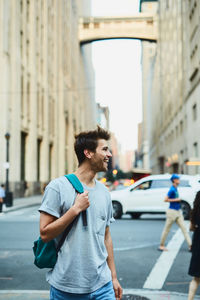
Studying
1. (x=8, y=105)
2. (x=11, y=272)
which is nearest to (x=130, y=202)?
(x=11, y=272)

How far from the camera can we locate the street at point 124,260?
23.8ft

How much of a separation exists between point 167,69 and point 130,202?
3998 centimetres

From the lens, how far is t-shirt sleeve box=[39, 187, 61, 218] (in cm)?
302

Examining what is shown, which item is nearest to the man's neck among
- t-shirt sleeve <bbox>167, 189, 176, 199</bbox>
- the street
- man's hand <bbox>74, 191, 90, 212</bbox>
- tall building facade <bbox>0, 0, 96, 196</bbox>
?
man's hand <bbox>74, 191, 90, 212</bbox>

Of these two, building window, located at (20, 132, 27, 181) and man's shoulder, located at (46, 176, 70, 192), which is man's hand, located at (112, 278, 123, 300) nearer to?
man's shoulder, located at (46, 176, 70, 192)

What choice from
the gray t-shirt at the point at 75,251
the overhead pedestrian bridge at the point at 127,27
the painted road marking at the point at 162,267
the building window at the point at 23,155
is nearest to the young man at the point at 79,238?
the gray t-shirt at the point at 75,251

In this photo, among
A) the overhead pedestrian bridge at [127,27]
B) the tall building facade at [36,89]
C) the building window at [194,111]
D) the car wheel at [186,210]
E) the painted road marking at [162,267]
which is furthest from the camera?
the overhead pedestrian bridge at [127,27]

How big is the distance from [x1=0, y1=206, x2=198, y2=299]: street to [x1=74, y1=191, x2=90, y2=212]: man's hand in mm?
4190

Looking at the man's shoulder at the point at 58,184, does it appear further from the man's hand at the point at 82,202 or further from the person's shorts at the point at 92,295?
the person's shorts at the point at 92,295

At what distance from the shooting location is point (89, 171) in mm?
3244

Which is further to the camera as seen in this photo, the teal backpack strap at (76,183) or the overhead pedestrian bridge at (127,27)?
the overhead pedestrian bridge at (127,27)

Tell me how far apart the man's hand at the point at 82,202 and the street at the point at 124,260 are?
4190 millimetres

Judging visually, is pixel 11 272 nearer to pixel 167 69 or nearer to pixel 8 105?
pixel 8 105

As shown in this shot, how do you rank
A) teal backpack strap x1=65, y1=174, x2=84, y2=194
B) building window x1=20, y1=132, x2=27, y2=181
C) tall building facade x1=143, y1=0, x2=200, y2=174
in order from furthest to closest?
building window x1=20, y1=132, x2=27, y2=181, tall building facade x1=143, y1=0, x2=200, y2=174, teal backpack strap x1=65, y1=174, x2=84, y2=194
